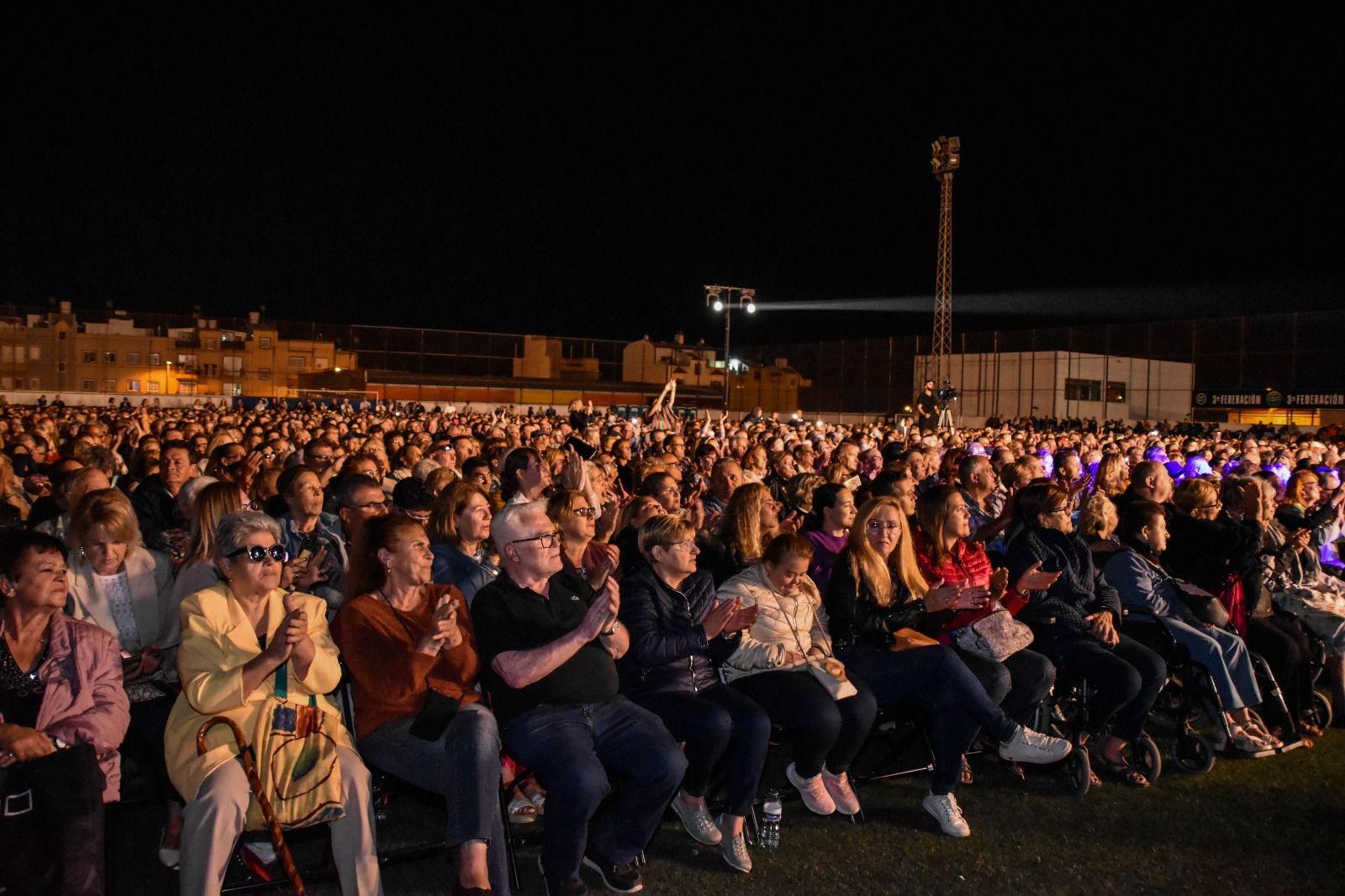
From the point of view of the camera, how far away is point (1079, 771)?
4.86 metres

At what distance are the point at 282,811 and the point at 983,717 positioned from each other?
3.00 m

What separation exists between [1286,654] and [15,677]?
6.31 metres

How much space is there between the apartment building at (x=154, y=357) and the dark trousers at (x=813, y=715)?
218ft

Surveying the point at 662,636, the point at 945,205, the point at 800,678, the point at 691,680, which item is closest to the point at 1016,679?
the point at 800,678

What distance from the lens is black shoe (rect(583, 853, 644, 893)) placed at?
12.4 ft

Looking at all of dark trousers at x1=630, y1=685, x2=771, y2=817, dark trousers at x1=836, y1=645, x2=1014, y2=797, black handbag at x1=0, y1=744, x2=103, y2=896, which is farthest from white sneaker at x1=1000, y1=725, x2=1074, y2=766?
black handbag at x1=0, y1=744, x2=103, y2=896

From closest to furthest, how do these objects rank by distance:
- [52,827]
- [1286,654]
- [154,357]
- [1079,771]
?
[52,827], [1079,771], [1286,654], [154,357]

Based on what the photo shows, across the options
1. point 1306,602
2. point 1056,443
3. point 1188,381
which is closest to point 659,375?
point 1188,381

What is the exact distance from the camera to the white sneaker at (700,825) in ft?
13.7

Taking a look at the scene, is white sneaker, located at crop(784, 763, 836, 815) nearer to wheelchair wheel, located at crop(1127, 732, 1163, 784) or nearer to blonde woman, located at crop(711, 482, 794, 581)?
blonde woman, located at crop(711, 482, 794, 581)

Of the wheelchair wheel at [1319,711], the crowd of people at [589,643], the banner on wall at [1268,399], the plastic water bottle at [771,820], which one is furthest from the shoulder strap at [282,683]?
the banner on wall at [1268,399]

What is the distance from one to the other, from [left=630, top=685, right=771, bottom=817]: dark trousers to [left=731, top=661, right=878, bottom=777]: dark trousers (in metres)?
0.18

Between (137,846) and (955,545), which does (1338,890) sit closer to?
(955,545)

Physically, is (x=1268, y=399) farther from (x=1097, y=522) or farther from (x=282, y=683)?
(x=282, y=683)
